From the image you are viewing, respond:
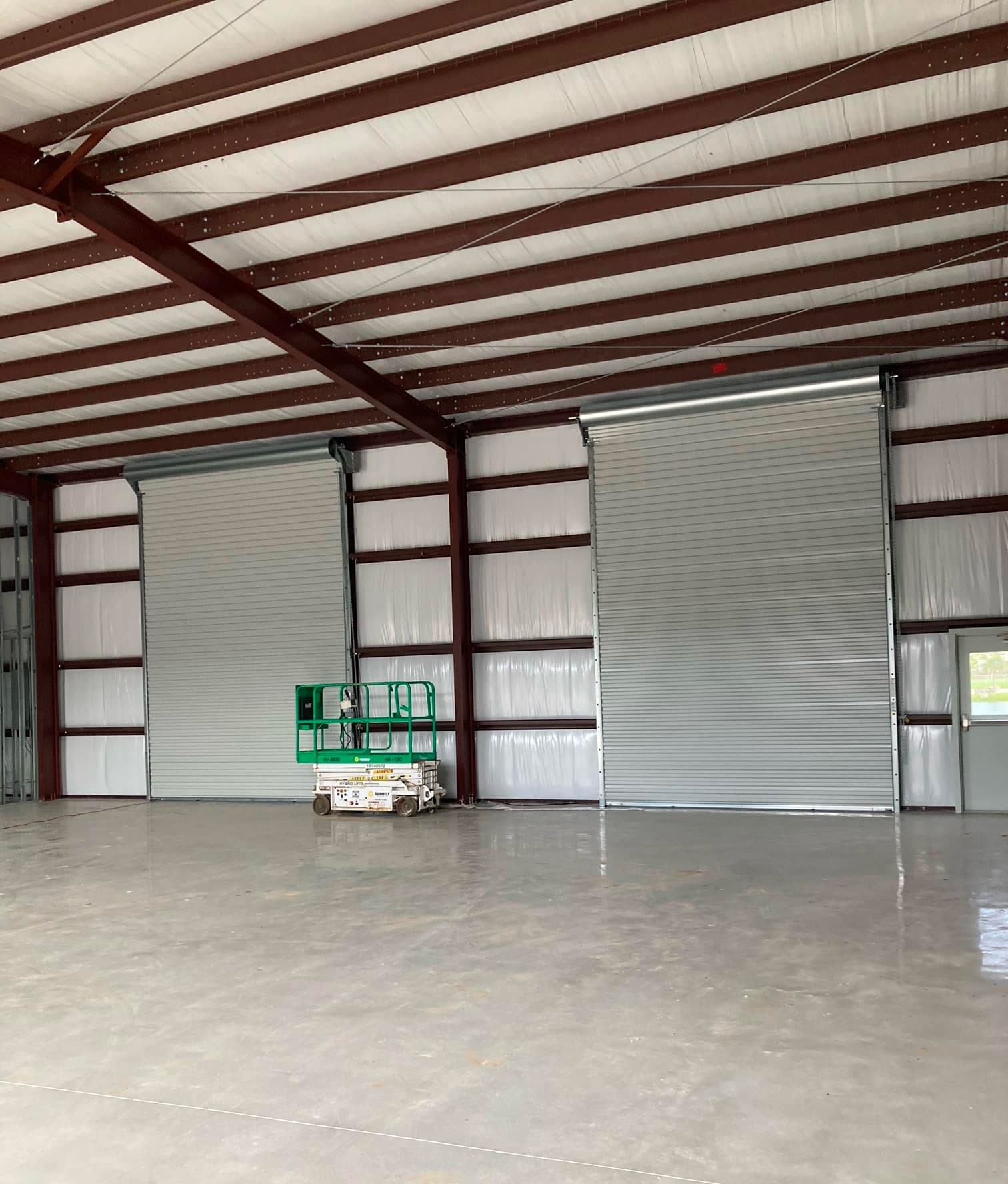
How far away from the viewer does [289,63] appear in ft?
21.7

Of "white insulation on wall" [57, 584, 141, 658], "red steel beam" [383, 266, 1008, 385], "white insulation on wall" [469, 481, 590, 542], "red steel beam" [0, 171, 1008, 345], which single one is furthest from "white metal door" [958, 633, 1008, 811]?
"white insulation on wall" [57, 584, 141, 658]

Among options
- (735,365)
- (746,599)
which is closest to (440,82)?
(735,365)

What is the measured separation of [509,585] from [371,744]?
3122mm

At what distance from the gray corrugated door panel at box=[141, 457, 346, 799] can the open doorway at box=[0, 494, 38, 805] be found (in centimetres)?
235

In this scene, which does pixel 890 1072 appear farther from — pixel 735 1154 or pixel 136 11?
pixel 136 11

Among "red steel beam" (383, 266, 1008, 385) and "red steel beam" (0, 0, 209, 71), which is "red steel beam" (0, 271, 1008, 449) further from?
"red steel beam" (0, 0, 209, 71)

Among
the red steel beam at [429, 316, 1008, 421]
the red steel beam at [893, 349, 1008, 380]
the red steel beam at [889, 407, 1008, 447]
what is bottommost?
the red steel beam at [889, 407, 1008, 447]

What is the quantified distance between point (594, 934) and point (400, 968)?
148cm

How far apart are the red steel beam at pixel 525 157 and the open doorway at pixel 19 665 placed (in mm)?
8567

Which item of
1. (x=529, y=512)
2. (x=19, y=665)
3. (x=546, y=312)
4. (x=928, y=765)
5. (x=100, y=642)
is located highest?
(x=546, y=312)

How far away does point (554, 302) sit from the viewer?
10914mm

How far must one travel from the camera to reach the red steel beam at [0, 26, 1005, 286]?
690 cm

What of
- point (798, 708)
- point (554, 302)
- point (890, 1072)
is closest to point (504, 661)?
point (798, 708)

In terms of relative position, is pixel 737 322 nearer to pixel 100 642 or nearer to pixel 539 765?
pixel 539 765
